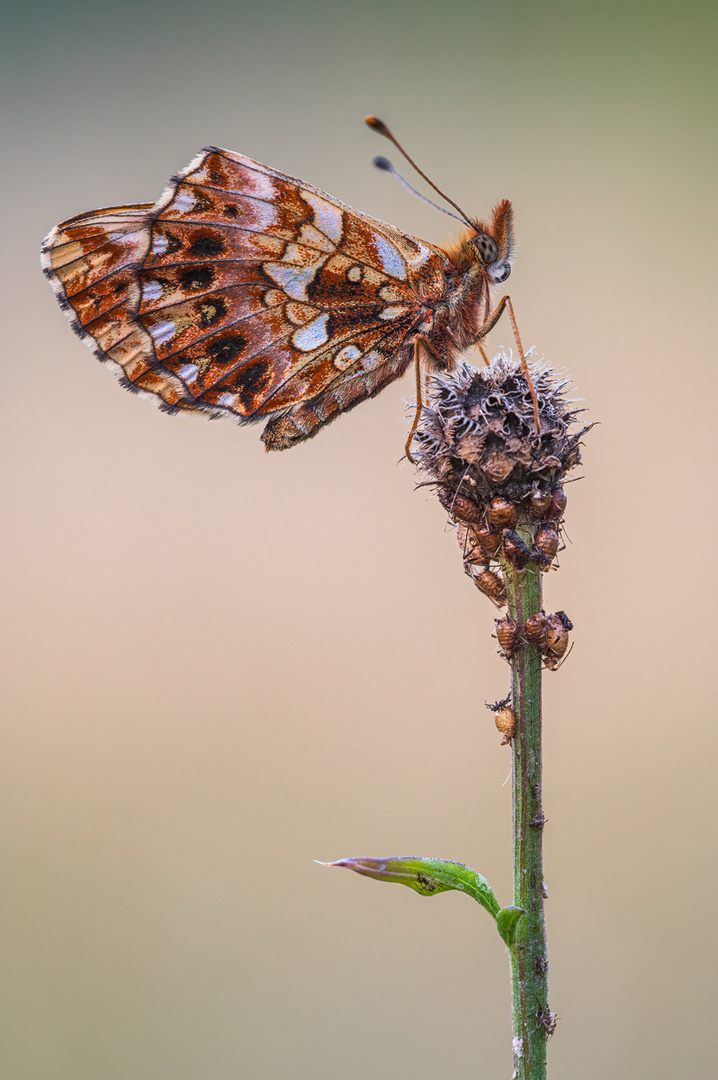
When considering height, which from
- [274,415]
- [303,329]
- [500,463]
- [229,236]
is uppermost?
[229,236]

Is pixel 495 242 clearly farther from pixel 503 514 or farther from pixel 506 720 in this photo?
pixel 506 720

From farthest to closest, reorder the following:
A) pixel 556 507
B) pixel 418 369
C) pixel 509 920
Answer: pixel 418 369
pixel 556 507
pixel 509 920

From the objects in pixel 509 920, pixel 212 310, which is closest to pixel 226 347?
pixel 212 310

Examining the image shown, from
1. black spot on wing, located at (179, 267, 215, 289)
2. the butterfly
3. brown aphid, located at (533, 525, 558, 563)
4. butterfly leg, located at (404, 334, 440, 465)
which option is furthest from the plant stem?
black spot on wing, located at (179, 267, 215, 289)

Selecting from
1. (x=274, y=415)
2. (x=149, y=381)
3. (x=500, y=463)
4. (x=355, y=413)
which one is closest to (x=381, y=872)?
(x=500, y=463)

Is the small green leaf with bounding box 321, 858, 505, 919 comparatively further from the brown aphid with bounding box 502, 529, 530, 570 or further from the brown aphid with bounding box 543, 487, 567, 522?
the brown aphid with bounding box 543, 487, 567, 522

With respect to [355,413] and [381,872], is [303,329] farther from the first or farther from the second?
[355,413]

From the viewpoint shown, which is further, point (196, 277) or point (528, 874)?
point (196, 277)
